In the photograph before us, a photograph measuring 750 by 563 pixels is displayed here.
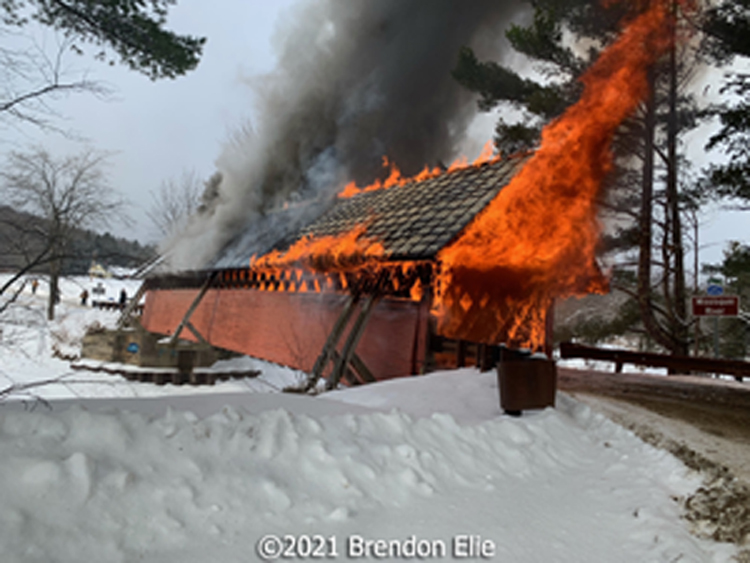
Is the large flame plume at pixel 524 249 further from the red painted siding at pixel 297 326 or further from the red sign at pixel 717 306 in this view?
the red sign at pixel 717 306

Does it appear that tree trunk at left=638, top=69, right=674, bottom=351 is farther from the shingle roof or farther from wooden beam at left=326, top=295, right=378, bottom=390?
wooden beam at left=326, top=295, right=378, bottom=390

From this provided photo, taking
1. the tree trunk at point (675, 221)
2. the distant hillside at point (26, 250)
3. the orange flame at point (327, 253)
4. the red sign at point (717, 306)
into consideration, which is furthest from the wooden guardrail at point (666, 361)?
the distant hillside at point (26, 250)

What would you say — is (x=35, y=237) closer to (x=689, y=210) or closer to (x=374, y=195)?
(x=374, y=195)

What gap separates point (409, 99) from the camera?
14.4 meters

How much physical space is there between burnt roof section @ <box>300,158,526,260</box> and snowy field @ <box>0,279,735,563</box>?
347cm

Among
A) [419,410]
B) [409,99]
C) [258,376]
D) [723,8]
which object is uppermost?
[723,8]

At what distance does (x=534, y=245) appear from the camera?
8.27 m

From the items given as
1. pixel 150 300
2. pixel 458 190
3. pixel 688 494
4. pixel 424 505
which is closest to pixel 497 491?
pixel 424 505

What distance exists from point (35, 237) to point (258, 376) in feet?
32.3

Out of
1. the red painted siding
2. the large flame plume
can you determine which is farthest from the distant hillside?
the red painted siding

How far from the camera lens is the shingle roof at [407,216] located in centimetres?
757

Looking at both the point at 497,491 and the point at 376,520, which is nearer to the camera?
the point at 376,520

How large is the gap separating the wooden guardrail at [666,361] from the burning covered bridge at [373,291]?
433 centimetres

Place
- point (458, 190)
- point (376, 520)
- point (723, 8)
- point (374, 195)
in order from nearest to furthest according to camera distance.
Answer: point (376, 520) → point (458, 190) → point (374, 195) → point (723, 8)
